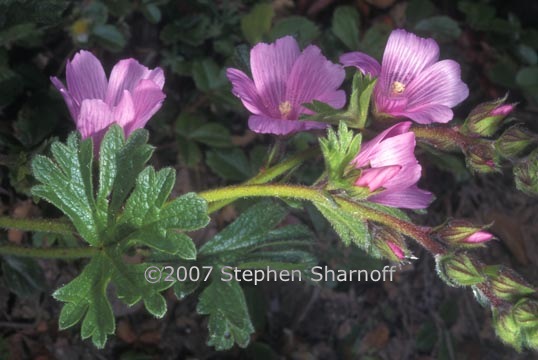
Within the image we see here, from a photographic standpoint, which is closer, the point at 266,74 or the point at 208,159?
the point at 266,74

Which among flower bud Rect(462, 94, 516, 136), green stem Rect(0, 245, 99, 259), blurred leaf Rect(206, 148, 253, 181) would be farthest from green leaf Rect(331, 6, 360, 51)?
green stem Rect(0, 245, 99, 259)

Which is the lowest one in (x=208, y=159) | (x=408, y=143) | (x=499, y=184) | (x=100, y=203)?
(x=499, y=184)

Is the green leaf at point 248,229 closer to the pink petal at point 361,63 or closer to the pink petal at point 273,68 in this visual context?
the pink petal at point 273,68

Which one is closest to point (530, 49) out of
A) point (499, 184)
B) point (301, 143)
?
point (499, 184)

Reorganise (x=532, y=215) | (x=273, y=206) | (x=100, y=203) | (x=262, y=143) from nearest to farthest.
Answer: (x=100, y=203)
(x=273, y=206)
(x=262, y=143)
(x=532, y=215)

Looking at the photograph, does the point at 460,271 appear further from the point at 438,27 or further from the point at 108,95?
the point at 438,27

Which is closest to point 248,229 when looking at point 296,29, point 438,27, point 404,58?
point 404,58

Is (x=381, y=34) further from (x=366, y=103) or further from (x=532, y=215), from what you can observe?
(x=532, y=215)
